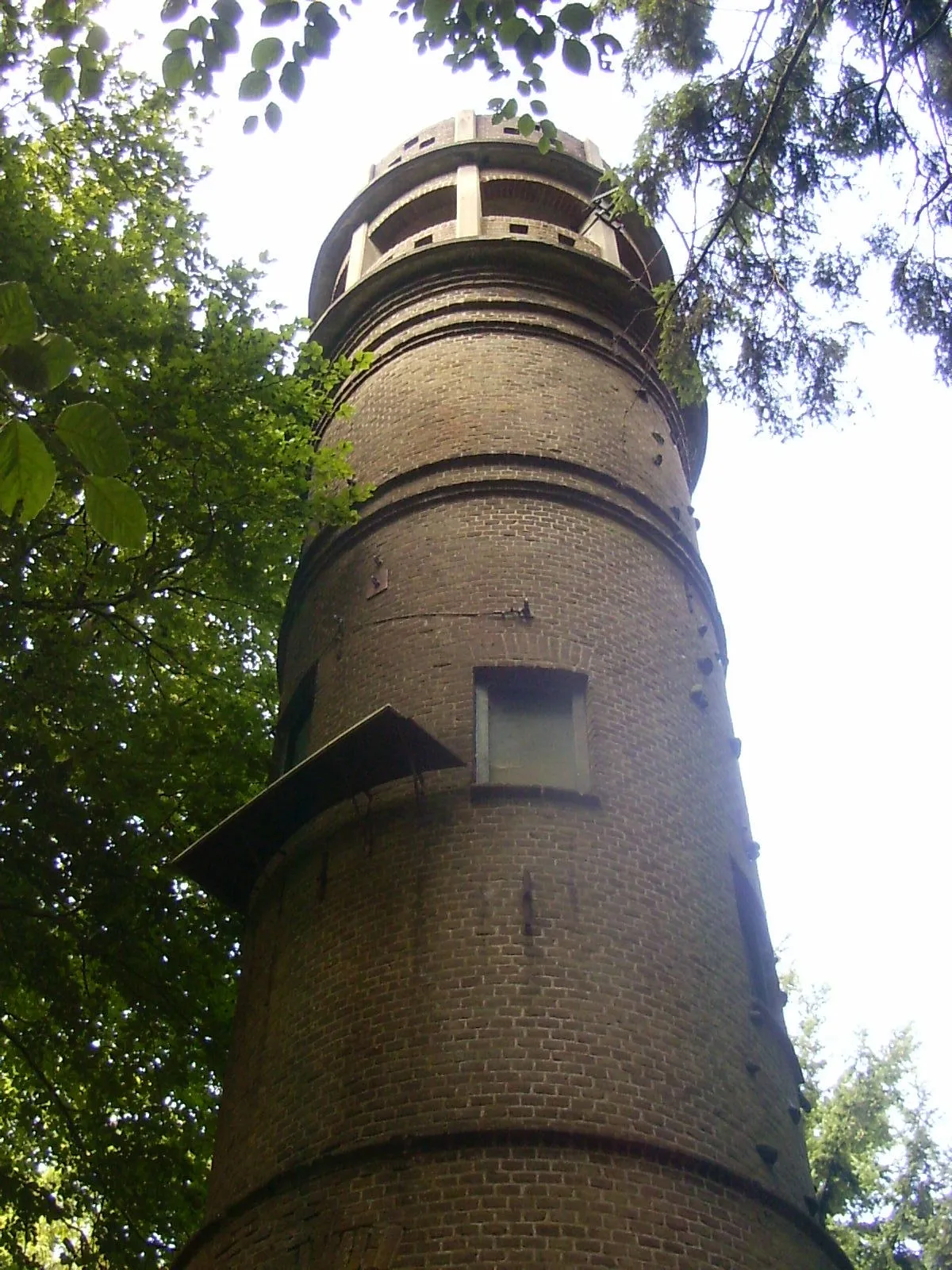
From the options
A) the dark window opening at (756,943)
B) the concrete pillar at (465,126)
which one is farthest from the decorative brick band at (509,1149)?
the concrete pillar at (465,126)

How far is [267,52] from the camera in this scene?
504 cm

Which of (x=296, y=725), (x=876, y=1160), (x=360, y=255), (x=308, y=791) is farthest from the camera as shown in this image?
(x=876, y=1160)

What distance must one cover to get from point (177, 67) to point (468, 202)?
9861 millimetres

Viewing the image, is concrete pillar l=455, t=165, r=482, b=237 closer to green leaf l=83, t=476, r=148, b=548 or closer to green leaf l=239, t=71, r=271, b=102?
green leaf l=239, t=71, r=271, b=102

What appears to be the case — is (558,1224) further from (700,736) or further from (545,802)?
(700,736)

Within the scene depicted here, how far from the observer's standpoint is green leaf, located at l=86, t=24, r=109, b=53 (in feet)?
16.1

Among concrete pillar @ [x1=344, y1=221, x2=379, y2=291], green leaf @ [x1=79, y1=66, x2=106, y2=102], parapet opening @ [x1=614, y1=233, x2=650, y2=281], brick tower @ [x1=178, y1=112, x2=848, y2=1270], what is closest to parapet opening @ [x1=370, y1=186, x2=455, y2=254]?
concrete pillar @ [x1=344, y1=221, x2=379, y2=291]

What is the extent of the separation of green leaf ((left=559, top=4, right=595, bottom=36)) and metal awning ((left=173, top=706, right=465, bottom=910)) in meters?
4.38

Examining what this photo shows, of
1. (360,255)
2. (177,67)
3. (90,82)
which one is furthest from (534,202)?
(177,67)

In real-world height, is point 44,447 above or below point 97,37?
below

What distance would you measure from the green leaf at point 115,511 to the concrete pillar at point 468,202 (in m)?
11.4

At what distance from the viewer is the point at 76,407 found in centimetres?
248

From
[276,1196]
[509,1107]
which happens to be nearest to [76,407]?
[509,1107]

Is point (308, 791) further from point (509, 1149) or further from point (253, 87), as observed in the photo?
point (253, 87)
